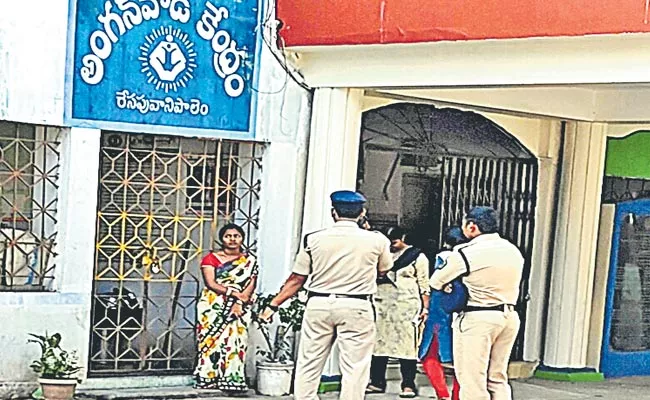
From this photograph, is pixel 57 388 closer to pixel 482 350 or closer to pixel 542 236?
pixel 482 350

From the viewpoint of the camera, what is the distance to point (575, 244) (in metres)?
12.4

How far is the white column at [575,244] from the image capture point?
12336 mm

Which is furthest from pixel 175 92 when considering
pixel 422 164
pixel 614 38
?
pixel 614 38

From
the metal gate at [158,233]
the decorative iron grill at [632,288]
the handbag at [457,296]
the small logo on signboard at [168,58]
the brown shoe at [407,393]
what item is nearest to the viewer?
the handbag at [457,296]

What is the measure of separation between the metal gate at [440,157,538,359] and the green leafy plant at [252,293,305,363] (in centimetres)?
200

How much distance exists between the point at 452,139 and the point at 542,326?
2.21m

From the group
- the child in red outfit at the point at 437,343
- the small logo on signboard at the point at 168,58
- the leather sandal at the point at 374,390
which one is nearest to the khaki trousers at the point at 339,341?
the child in red outfit at the point at 437,343

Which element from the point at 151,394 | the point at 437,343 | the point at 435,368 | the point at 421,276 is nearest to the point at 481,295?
the point at 437,343

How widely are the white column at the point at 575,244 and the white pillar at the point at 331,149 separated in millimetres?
2691

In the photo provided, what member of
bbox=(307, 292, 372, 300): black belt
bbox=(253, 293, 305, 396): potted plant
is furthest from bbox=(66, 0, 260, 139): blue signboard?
bbox=(307, 292, 372, 300): black belt

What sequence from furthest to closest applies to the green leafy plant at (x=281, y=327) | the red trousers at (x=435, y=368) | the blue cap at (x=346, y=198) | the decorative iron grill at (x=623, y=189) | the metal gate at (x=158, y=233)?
the decorative iron grill at (x=623, y=189) < the green leafy plant at (x=281, y=327) < the metal gate at (x=158, y=233) < the red trousers at (x=435, y=368) < the blue cap at (x=346, y=198)

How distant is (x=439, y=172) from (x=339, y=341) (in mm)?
3344

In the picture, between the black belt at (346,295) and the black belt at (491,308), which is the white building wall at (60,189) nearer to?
the black belt at (346,295)

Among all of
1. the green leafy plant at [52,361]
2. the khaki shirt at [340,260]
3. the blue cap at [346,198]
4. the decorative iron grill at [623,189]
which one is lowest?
the green leafy plant at [52,361]
